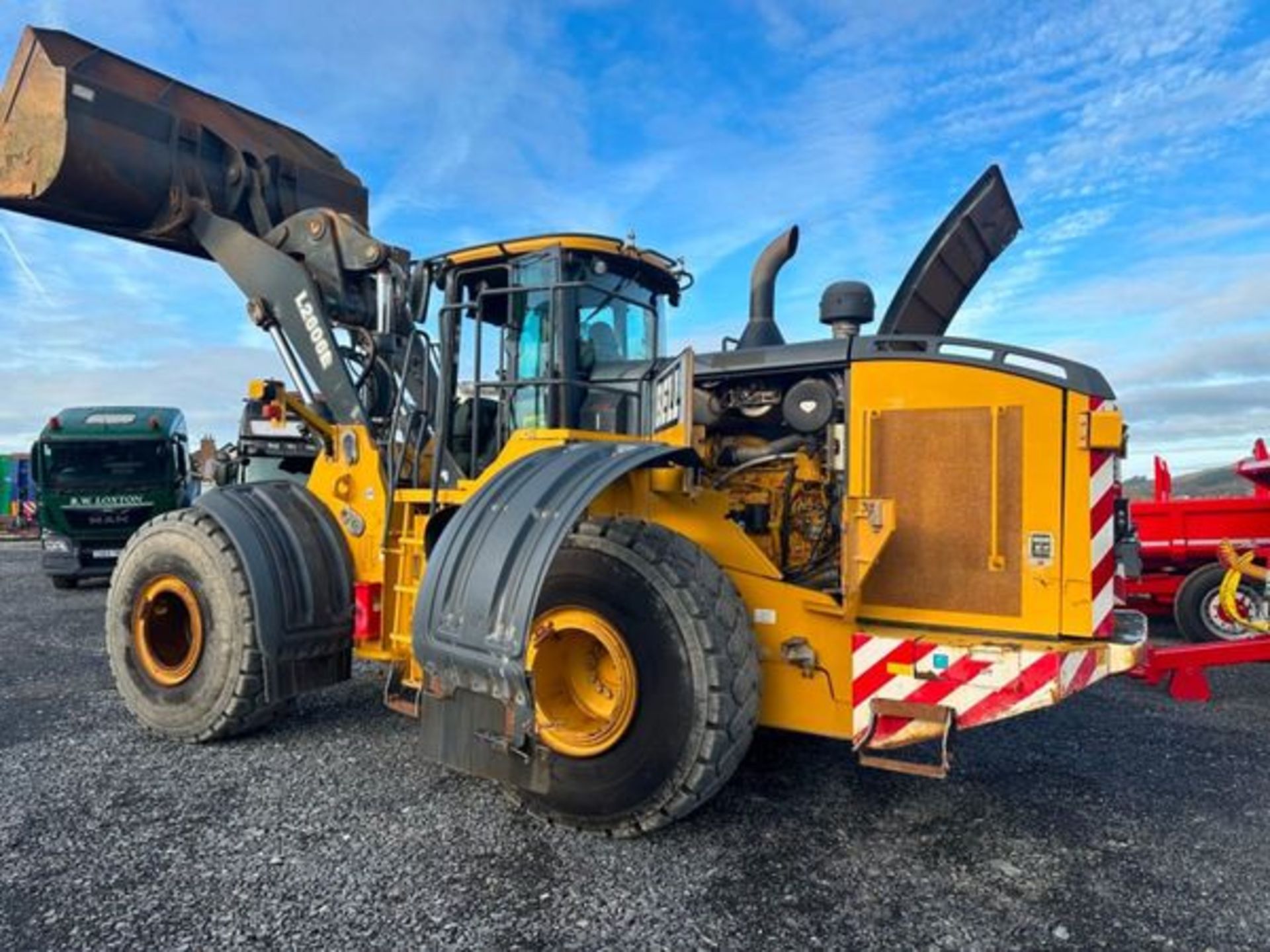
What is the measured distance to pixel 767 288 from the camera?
5.22 m

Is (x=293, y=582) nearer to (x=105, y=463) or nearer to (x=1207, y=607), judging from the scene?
(x=1207, y=607)

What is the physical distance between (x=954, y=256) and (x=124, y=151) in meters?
5.18

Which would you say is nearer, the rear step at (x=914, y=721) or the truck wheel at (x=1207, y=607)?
the rear step at (x=914, y=721)

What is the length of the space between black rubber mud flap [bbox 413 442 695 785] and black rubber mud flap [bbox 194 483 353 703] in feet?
5.13

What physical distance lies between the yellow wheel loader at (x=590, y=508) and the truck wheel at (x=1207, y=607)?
4827 millimetres

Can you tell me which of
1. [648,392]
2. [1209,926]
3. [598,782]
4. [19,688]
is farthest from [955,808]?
[19,688]

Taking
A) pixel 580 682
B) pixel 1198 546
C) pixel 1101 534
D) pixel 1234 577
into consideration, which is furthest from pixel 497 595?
pixel 1198 546

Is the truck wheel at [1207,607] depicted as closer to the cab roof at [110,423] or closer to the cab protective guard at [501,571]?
the cab protective guard at [501,571]

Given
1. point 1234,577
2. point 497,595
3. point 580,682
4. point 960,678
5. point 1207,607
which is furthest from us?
point 1207,607

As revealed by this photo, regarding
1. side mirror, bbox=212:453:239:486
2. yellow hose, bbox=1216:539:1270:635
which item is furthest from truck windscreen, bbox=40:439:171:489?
yellow hose, bbox=1216:539:1270:635

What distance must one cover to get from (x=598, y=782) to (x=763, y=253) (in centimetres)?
319

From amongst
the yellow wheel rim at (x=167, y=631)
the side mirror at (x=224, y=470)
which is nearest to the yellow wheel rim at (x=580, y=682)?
the yellow wheel rim at (x=167, y=631)

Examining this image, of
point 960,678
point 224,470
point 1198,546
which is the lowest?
point 960,678

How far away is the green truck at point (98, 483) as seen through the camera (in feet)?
42.2
